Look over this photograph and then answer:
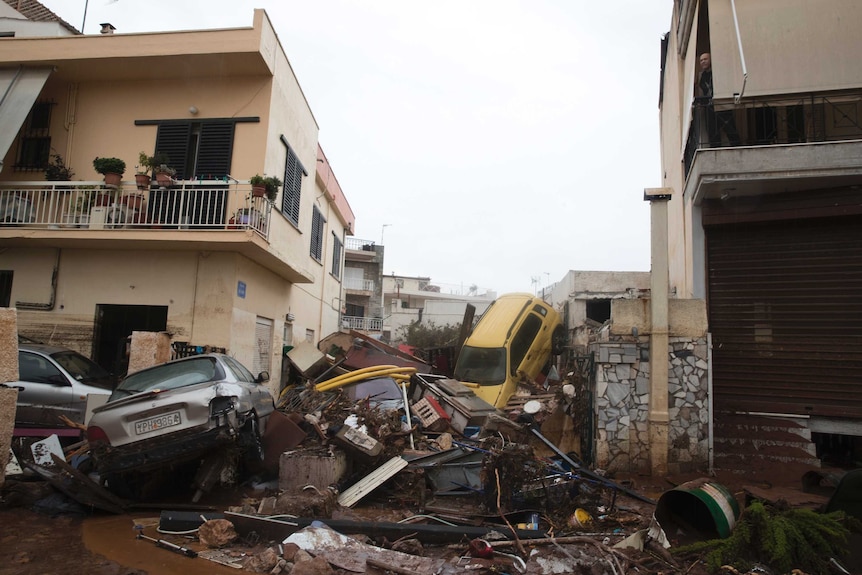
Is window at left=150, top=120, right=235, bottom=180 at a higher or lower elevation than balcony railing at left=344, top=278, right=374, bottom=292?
lower

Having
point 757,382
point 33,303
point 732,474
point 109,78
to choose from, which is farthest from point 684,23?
point 33,303

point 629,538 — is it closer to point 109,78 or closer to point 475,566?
point 475,566

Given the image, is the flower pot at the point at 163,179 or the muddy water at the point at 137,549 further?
the flower pot at the point at 163,179

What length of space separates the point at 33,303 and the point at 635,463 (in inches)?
435

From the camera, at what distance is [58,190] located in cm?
957

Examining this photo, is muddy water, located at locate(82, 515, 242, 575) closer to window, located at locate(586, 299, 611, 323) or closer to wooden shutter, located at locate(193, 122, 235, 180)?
wooden shutter, located at locate(193, 122, 235, 180)

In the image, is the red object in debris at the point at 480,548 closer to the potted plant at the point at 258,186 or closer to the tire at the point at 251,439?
the tire at the point at 251,439

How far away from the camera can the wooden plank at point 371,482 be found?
6.12m

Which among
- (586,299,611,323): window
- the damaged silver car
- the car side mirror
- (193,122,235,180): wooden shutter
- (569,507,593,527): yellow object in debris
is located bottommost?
(569,507,593,527): yellow object in debris

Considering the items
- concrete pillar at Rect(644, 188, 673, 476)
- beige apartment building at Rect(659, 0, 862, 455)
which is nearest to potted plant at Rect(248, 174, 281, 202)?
concrete pillar at Rect(644, 188, 673, 476)

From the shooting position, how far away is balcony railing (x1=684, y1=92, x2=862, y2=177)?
7984 millimetres

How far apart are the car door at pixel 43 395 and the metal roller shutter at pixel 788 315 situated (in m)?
9.72

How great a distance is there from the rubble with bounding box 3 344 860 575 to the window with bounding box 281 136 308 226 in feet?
16.4

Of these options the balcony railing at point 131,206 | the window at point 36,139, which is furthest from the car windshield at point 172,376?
the window at point 36,139
